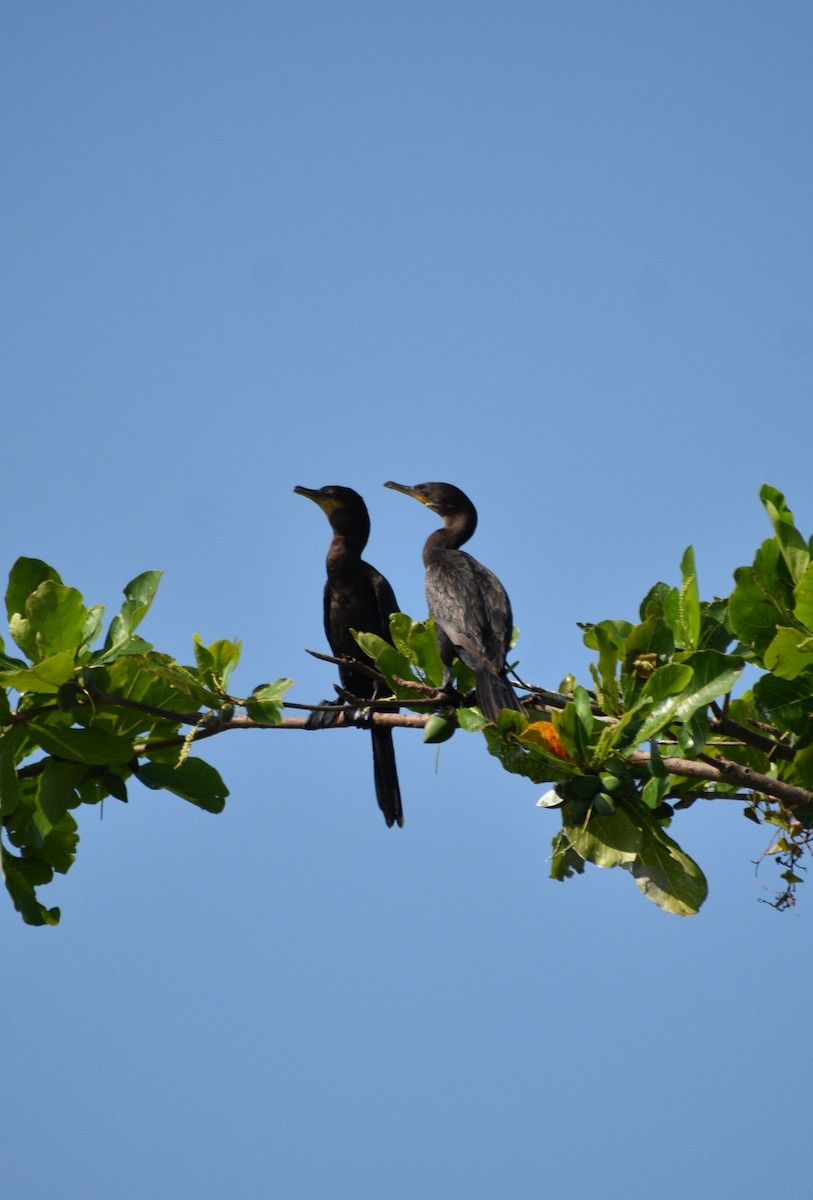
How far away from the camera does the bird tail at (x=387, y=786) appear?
17.0 ft

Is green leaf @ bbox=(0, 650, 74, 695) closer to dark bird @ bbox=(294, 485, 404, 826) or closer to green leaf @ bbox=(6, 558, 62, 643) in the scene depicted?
green leaf @ bbox=(6, 558, 62, 643)

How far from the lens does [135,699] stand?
3502mm

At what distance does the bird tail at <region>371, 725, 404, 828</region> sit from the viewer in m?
5.18

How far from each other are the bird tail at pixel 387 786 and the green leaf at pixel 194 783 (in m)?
1.74

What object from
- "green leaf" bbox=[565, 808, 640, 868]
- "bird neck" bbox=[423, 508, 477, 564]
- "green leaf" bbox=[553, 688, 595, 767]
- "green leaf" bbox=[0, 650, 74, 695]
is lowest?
"green leaf" bbox=[565, 808, 640, 868]

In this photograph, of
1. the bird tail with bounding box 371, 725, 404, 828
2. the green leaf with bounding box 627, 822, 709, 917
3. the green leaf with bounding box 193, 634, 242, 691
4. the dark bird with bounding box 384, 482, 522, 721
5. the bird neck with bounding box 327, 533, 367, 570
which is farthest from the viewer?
the bird neck with bounding box 327, 533, 367, 570

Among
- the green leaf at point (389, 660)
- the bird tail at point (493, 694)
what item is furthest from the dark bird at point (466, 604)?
the green leaf at point (389, 660)

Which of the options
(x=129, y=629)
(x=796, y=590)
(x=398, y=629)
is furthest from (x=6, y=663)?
(x=796, y=590)

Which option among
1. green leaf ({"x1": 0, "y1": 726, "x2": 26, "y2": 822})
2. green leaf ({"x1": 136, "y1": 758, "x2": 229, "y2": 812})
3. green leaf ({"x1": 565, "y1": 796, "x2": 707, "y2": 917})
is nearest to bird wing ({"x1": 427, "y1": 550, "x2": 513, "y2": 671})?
green leaf ({"x1": 136, "y1": 758, "x2": 229, "y2": 812})

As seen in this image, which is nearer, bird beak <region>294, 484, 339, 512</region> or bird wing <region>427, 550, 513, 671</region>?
bird wing <region>427, 550, 513, 671</region>

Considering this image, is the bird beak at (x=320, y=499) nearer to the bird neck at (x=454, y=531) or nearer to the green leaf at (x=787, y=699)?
the bird neck at (x=454, y=531)

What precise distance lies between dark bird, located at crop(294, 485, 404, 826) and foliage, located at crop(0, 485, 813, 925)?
2098 millimetres

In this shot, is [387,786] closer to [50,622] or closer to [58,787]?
[58,787]

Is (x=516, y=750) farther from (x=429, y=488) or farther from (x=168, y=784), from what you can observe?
(x=429, y=488)
